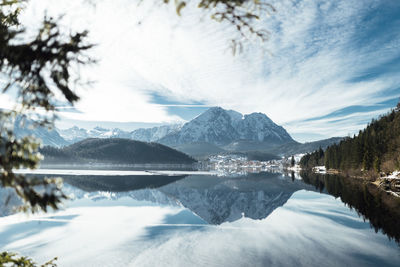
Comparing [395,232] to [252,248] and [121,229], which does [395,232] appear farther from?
[121,229]

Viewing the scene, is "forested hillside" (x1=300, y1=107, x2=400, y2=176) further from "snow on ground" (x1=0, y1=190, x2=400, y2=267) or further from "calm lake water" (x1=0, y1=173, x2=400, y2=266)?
"snow on ground" (x1=0, y1=190, x2=400, y2=267)

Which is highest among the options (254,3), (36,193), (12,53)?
(254,3)

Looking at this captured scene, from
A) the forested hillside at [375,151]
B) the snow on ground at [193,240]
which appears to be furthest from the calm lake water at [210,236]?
the forested hillside at [375,151]

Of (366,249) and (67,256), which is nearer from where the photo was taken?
(67,256)

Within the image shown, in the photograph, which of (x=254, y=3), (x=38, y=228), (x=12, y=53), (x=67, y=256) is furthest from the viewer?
(x=38, y=228)

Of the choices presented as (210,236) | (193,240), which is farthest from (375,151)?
(193,240)

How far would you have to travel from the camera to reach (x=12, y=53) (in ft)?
16.6

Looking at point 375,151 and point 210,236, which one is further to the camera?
point 375,151

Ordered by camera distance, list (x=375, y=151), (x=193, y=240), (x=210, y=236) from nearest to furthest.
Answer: (x=193, y=240), (x=210, y=236), (x=375, y=151)

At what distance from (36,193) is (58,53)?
290cm

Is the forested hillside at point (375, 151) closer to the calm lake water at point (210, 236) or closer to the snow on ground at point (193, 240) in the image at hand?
the calm lake water at point (210, 236)

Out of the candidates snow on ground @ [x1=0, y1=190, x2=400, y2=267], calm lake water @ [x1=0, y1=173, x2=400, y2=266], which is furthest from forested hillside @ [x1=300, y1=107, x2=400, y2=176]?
snow on ground @ [x1=0, y1=190, x2=400, y2=267]

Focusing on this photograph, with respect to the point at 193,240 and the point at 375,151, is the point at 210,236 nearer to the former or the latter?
the point at 193,240

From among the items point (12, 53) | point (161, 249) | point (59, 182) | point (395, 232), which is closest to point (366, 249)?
point (395, 232)
